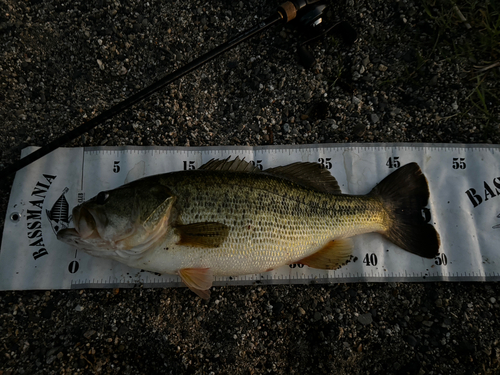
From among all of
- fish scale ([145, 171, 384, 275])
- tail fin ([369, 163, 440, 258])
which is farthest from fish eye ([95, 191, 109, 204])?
tail fin ([369, 163, 440, 258])

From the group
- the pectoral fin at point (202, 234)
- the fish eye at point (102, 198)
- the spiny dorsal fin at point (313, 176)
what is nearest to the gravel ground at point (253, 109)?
the spiny dorsal fin at point (313, 176)

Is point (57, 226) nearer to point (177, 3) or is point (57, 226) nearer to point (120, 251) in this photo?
point (120, 251)

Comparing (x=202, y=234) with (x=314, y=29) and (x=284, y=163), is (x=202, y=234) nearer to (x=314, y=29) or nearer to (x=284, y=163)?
(x=284, y=163)

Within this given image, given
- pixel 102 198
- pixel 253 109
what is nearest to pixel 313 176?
pixel 253 109

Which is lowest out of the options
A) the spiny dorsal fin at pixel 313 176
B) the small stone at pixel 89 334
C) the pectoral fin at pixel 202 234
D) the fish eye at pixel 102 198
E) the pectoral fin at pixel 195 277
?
the small stone at pixel 89 334

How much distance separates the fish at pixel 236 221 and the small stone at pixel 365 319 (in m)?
0.56

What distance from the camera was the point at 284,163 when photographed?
2576mm

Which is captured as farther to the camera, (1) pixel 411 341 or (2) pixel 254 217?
(1) pixel 411 341

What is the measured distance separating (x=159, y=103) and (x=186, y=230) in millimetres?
1388

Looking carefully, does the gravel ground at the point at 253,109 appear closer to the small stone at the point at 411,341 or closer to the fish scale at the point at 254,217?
the small stone at the point at 411,341

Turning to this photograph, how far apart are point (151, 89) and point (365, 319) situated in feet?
8.58

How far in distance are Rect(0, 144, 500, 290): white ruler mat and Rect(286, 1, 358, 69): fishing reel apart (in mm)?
881

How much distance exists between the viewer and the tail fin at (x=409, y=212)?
2.33 meters

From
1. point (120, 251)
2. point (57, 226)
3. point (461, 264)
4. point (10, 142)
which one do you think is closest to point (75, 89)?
point (10, 142)
